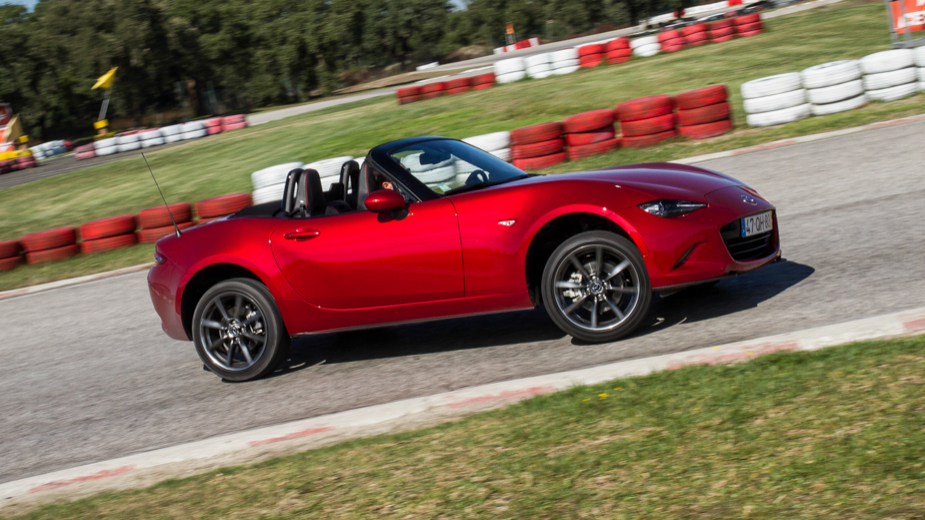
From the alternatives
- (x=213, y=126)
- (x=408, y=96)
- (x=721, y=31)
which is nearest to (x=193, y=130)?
(x=213, y=126)

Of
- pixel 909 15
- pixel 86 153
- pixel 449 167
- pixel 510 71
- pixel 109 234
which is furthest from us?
pixel 86 153

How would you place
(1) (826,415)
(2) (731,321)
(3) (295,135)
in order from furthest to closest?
(3) (295,135) → (2) (731,321) → (1) (826,415)

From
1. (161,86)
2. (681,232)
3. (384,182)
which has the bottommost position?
(681,232)

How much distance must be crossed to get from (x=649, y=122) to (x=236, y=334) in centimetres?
893

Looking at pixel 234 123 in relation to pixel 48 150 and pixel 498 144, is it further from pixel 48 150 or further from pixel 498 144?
pixel 498 144

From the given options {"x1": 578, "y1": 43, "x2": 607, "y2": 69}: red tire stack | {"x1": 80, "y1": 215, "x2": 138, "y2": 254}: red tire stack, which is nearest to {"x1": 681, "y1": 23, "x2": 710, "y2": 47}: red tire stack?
{"x1": 578, "y1": 43, "x2": 607, "y2": 69}: red tire stack

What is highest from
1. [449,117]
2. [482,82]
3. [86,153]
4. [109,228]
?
[86,153]

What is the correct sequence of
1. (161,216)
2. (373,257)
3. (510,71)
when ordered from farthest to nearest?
1. (510,71)
2. (161,216)
3. (373,257)

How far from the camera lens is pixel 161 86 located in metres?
59.6

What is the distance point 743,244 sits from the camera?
541 cm

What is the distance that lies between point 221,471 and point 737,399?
104 inches

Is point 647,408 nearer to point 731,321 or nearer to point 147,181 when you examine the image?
point 731,321

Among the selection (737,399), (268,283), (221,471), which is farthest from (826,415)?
(268,283)

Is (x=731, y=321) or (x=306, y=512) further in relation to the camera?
(x=731, y=321)
